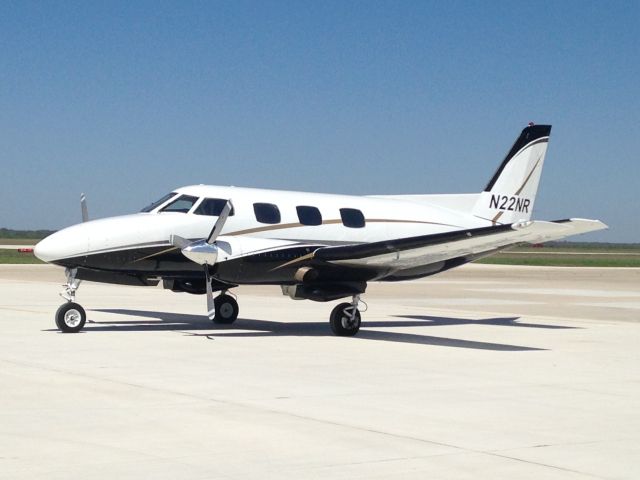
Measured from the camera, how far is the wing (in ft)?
51.6

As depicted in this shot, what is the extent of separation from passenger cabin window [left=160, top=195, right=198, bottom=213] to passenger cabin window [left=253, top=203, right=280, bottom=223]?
1.21m

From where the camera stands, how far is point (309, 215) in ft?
63.0

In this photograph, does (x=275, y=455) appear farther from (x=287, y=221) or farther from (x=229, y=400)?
(x=287, y=221)

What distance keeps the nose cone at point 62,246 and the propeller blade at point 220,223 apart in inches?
88.0

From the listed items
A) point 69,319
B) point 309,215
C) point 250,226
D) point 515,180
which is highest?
point 515,180

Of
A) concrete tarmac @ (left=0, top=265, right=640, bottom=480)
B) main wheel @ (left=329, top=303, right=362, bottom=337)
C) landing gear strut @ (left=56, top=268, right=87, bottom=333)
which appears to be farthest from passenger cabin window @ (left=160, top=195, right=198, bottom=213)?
main wheel @ (left=329, top=303, right=362, bottom=337)

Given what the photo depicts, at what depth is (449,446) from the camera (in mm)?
8430

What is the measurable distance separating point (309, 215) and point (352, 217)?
115 centimetres

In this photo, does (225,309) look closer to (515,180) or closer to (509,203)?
(509,203)

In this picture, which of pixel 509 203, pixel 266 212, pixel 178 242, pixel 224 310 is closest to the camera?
pixel 178 242

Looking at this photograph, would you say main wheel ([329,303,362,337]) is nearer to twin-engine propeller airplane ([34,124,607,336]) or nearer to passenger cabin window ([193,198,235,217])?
twin-engine propeller airplane ([34,124,607,336])

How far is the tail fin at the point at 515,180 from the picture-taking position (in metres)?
22.5

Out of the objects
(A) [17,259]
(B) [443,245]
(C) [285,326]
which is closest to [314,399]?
(B) [443,245]

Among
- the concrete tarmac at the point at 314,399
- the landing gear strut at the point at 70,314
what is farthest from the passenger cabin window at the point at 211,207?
the landing gear strut at the point at 70,314
